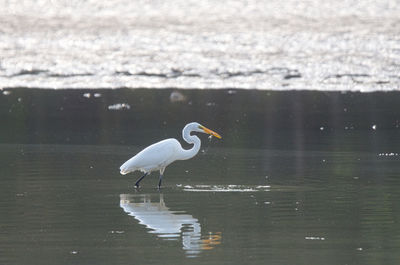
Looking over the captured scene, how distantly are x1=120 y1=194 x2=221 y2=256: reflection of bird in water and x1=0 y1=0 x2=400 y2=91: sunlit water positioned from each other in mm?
14951

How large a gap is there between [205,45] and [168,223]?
29086 mm

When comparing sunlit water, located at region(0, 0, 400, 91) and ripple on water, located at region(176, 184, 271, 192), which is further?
sunlit water, located at region(0, 0, 400, 91)

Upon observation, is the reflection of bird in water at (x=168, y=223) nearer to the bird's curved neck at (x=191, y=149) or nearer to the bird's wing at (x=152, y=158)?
the bird's wing at (x=152, y=158)

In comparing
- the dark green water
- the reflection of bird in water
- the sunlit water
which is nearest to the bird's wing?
the dark green water

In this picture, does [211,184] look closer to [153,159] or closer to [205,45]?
[153,159]

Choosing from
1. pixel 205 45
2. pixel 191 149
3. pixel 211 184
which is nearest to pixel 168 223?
pixel 211 184

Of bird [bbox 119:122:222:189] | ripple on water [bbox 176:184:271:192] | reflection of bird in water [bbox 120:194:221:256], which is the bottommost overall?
reflection of bird in water [bbox 120:194:221:256]

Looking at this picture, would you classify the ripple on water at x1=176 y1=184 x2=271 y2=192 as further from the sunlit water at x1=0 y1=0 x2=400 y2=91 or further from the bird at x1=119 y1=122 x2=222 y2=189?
A: the sunlit water at x1=0 y1=0 x2=400 y2=91

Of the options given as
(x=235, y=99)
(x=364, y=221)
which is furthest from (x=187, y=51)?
(x=364, y=221)

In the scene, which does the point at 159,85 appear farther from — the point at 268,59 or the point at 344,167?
the point at 344,167

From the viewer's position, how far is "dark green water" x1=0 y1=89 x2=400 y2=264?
9.99m

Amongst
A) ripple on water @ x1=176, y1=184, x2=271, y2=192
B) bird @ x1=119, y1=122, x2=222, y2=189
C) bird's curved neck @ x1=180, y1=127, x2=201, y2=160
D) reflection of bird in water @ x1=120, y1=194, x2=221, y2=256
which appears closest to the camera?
reflection of bird in water @ x1=120, y1=194, x2=221, y2=256

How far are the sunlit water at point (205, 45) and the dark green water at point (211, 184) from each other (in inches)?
157

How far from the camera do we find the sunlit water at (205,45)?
2947cm
